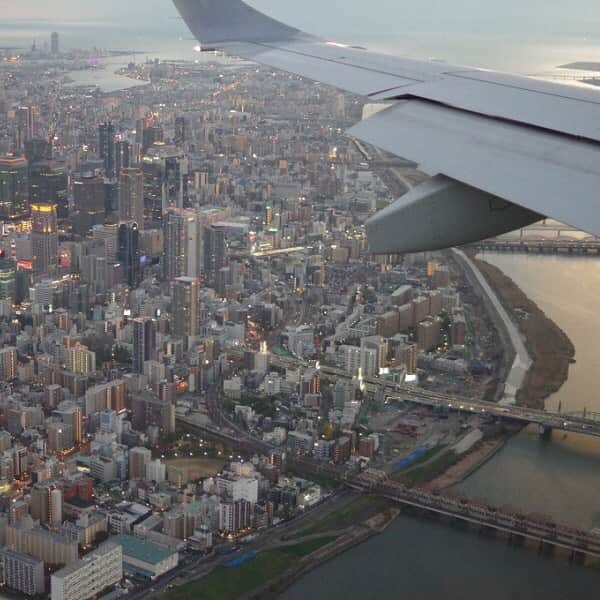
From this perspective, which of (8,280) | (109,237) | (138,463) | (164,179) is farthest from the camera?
(164,179)

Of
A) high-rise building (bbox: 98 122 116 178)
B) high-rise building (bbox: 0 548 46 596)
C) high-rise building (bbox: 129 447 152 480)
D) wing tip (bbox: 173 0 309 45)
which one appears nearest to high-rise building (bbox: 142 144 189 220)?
high-rise building (bbox: 98 122 116 178)

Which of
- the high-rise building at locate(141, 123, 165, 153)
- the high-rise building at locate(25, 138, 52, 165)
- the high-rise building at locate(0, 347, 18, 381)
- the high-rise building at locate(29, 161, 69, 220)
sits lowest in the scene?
the high-rise building at locate(0, 347, 18, 381)

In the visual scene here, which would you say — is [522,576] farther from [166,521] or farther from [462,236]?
[462,236]

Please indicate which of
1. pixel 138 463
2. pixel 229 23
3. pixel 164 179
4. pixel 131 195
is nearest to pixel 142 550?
pixel 138 463

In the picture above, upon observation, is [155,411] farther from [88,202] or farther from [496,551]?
[88,202]

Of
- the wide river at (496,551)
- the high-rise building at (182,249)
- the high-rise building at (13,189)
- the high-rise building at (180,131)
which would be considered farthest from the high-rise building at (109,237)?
the wide river at (496,551)

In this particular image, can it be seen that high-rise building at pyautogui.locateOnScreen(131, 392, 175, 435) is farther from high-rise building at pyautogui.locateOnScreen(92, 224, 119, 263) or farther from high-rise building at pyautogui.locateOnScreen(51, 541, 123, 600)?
high-rise building at pyautogui.locateOnScreen(92, 224, 119, 263)
